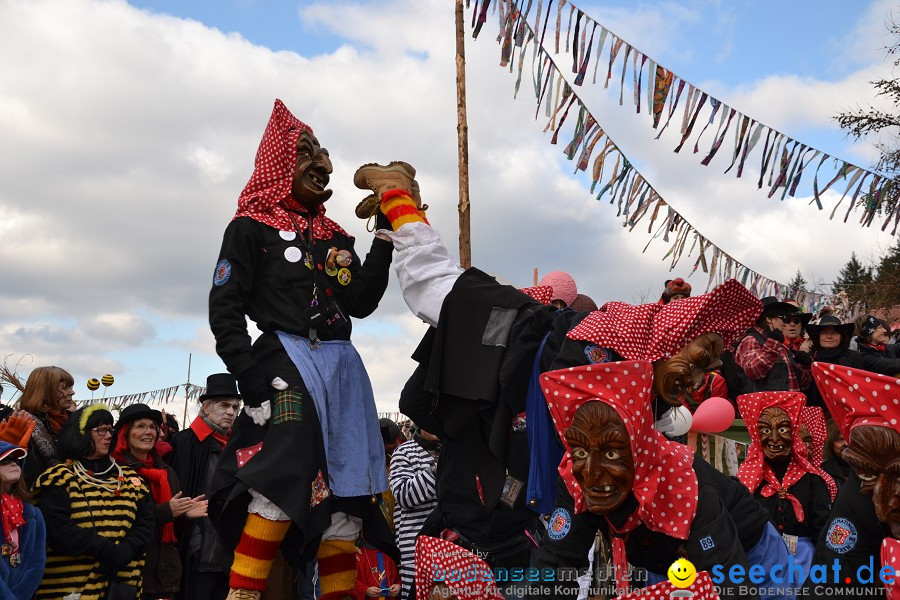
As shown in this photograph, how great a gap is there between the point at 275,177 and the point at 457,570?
1.86 meters

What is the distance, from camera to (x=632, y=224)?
10414 millimetres

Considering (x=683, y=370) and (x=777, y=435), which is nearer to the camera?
(x=683, y=370)

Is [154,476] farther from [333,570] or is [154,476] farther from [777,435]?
[777,435]

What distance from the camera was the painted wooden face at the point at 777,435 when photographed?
19.2 feet

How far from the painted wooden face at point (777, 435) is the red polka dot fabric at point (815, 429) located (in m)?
0.27

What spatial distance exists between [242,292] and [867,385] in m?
2.43

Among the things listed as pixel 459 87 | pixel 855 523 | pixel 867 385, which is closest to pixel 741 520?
pixel 855 523

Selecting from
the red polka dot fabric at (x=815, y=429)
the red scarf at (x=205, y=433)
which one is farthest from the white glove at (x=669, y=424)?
the red scarf at (x=205, y=433)

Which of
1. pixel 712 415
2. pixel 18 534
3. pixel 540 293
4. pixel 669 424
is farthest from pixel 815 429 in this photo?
pixel 18 534

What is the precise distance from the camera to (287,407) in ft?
12.7

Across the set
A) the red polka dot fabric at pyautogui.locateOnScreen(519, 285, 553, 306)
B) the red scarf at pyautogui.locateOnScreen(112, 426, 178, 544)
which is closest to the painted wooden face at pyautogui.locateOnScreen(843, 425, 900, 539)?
the red polka dot fabric at pyautogui.locateOnScreen(519, 285, 553, 306)

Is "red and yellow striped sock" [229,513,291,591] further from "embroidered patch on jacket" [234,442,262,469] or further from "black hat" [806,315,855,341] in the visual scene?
"black hat" [806,315,855,341]

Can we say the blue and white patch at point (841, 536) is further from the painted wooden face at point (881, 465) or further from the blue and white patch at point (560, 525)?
the blue and white patch at point (560, 525)

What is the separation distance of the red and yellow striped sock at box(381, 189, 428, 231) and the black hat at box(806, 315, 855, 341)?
4.69 metres
